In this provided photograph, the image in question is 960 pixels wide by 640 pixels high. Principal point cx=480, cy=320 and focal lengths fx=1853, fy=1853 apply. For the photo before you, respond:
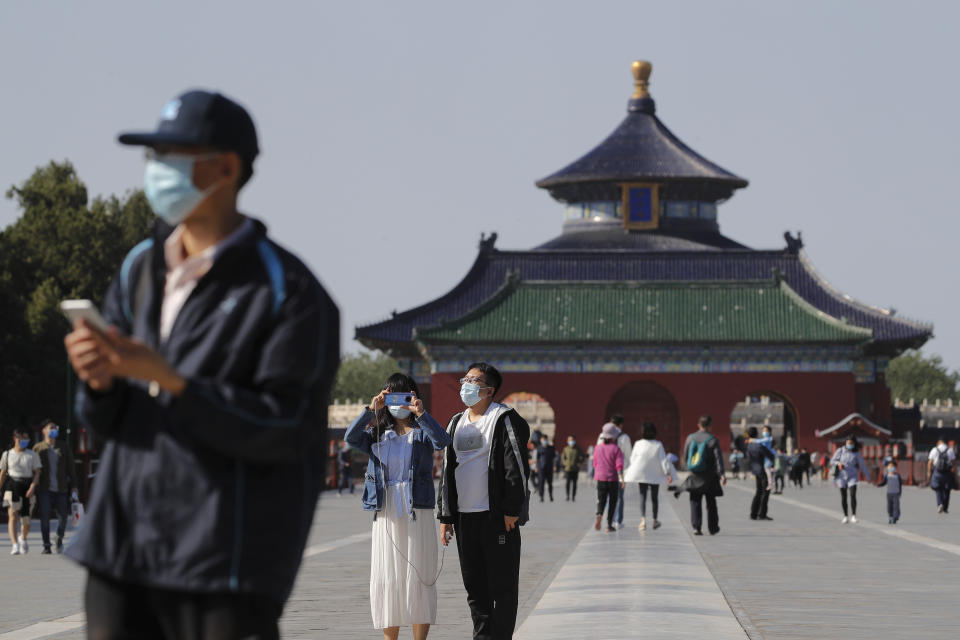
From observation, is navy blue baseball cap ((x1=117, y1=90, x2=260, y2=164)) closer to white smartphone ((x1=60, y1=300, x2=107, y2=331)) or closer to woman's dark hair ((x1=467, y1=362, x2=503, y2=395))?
white smartphone ((x1=60, y1=300, x2=107, y2=331))

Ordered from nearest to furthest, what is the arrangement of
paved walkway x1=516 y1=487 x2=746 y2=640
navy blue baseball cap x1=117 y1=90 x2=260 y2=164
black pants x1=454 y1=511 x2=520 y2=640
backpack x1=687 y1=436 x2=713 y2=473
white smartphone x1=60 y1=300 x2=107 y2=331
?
white smartphone x1=60 y1=300 x2=107 y2=331 → navy blue baseball cap x1=117 y1=90 x2=260 y2=164 → black pants x1=454 y1=511 x2=520 y2=640 → paved walkway x1=516 y1=487 x2=746 y2=640 → backpack x1=687 y1=436 x2=713 y2=473

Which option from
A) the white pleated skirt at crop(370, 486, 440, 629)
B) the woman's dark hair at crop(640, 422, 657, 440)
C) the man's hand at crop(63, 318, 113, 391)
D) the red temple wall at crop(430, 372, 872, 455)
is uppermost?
the red temple wall at crop(430, 372, 872, 455)

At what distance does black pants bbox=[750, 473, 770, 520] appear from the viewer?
26234 mm

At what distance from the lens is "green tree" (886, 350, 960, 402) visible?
383 ft

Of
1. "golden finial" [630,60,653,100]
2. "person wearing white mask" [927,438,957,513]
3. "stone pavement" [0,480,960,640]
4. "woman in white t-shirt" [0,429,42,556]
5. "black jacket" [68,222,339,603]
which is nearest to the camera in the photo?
"black jacket" [68,222,339,603]

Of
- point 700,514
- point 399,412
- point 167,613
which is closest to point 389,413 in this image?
point 399,412

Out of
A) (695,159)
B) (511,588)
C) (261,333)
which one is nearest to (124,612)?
(261,333)

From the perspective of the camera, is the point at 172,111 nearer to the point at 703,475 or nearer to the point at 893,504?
the point at 703,475

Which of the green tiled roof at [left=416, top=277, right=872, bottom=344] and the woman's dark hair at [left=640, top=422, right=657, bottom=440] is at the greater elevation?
the green tiled roof at [left=416, top=277, right=872, bottom=344]

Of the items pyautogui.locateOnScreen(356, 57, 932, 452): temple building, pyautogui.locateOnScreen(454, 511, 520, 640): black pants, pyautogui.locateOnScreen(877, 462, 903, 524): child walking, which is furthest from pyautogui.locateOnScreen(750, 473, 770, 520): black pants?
pyautogui.locateOnScreen(356, 57, 932, 452): temple building

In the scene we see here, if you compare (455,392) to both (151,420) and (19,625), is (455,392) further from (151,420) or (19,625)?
(151,420)

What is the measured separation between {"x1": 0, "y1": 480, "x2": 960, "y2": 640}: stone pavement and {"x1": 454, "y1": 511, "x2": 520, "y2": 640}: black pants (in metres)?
1.18

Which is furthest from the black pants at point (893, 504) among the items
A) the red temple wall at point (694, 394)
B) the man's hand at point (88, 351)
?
the red temple wall at point (694, 394)

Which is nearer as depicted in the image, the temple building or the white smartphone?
the white smartphone
